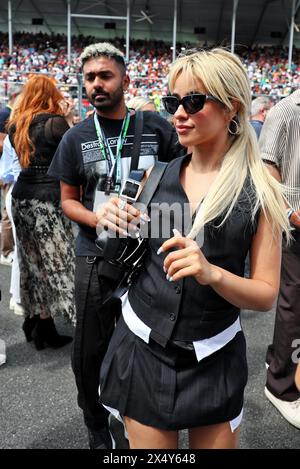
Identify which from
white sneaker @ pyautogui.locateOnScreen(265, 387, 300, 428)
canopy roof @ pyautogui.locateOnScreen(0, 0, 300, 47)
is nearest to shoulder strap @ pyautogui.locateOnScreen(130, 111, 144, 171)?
white sneaker @ pyautogui.locateOnScreen(265, 387, 300, 428)

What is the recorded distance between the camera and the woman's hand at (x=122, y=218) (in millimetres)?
1272

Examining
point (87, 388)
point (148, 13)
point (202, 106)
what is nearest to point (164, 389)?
point (202, 106)

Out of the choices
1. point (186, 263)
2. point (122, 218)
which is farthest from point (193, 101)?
point (186, 263)

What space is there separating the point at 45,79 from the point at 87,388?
6.90 feet

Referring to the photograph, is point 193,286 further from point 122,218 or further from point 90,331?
point 90,331

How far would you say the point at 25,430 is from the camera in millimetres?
2500

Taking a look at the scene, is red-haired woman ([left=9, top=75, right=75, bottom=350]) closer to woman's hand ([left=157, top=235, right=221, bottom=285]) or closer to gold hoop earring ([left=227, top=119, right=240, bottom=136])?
gold hoop earring ([left=227, top=119, right=240, bottom=136])

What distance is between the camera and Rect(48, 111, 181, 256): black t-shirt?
2201 mm

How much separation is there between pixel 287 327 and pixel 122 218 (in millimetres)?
1846

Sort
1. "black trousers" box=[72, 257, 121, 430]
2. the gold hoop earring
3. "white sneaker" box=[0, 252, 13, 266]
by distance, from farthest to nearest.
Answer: "white sneaker" box=[0, 252, 13, 266] → "black trousers" box=[72, 257, 121, 430] → the gold hoop earring

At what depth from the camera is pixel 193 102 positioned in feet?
4.20

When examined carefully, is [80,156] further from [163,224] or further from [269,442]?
[269,442]

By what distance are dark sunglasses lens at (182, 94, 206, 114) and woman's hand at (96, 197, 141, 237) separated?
33cm
